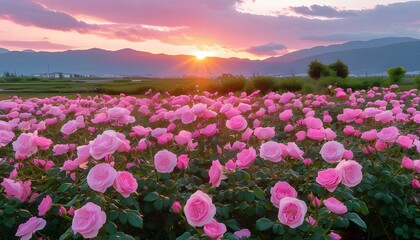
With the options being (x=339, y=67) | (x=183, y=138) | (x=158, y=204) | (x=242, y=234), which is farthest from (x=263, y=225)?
(x=339, y=67)

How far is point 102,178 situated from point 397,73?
28562 millimetres

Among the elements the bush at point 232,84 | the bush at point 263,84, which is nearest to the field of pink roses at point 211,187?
the bush at point 232,84

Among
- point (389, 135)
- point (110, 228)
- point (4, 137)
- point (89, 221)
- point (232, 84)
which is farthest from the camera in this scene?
point (232, 84)

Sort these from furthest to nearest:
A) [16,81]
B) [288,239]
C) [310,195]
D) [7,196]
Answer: [16,81]
[7,196]
[310,195]
[288,239]

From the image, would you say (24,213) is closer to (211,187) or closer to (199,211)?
(211,187)

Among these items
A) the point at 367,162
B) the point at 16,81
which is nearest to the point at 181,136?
the point at 367,162

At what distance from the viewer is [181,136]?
3.91m

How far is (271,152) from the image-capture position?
3.30 metres

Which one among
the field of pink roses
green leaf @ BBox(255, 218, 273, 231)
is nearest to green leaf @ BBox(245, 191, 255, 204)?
the field of pink roses

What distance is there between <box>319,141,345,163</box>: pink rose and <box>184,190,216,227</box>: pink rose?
3.59ft

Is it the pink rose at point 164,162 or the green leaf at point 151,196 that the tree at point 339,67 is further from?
the green leaf at point 151,196

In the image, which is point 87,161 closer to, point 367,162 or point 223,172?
point 223,172

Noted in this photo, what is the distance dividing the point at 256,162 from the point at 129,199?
50.2 inches

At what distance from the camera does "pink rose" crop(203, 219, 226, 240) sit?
8.42ft
